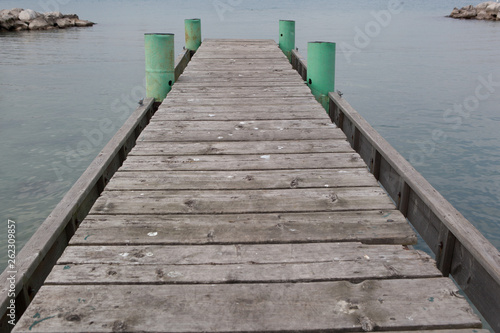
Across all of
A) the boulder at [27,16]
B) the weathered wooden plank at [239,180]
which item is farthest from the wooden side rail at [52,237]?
the boulder at [27,16]

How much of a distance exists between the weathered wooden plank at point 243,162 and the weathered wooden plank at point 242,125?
856 millimetres

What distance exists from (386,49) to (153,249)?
26.4 meters

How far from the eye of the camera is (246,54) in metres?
10.2

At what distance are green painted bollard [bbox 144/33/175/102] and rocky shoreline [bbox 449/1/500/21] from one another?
4554cm

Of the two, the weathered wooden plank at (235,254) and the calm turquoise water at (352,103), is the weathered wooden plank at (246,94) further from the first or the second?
the weathered wooden plank at (235,254)

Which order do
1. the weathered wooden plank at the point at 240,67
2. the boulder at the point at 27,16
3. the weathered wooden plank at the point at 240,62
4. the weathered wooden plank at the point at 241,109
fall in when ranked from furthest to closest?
the boulder at the point at 27,16 < the weathered wooden plank at the point at 240,62 < the weathered wooden plank at the point at 240,67 < the weathered wooden plank at the point at 241,109

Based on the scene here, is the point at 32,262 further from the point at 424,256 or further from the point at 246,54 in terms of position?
the point at 246,54

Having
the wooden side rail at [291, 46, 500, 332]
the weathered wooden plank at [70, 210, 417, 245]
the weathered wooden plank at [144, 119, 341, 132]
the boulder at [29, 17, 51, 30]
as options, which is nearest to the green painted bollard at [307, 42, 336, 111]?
the weathered wooden plank at [144, 119, 341, 132]

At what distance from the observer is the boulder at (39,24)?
3498 centimetres

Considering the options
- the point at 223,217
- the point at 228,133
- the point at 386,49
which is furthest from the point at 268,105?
the point at 386,49

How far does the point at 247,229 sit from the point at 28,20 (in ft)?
124

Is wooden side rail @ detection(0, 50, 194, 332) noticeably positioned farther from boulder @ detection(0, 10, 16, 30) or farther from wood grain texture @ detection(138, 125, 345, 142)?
boulder @ detection(0, 10, 16, 30)

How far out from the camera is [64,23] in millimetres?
38344

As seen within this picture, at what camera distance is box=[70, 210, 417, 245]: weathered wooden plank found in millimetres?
2752
